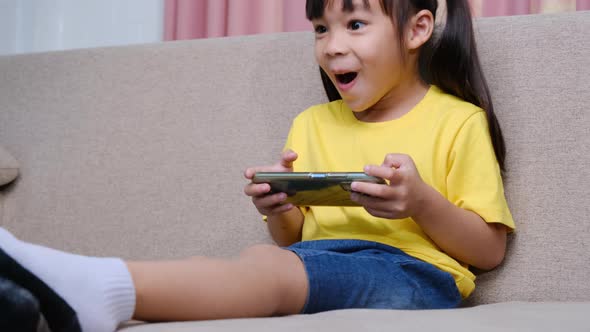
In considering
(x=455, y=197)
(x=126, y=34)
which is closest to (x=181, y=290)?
(x=455, y=197)

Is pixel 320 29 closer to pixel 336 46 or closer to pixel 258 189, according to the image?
pixel 336 46

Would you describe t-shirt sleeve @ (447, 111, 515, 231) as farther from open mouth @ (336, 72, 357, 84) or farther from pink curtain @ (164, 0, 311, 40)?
pink curtain @ (164, 0, 311, 40)

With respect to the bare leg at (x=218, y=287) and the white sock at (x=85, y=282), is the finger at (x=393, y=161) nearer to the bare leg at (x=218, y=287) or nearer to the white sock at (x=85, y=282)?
the bare leg at (x=218, y=287)

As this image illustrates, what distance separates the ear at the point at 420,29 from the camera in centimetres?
135

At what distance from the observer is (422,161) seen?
4.10ft

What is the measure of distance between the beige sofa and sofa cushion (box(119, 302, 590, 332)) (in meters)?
0.12

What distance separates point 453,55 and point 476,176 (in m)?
0.28

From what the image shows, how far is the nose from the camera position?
4.19ft

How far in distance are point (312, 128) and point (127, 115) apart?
0.49 metres

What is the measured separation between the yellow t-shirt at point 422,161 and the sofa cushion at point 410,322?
0.24 metres

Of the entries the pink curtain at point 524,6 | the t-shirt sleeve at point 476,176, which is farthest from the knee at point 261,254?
the pink curtain at point 524,6

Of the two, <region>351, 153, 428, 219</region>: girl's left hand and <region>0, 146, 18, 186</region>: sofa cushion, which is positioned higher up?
<region>351, 153, 428, 219</region>: girl's left hand

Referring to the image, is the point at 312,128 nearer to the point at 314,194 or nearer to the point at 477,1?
the point at 314,194

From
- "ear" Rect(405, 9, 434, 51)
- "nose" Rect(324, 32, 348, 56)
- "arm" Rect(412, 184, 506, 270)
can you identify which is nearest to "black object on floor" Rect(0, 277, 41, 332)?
"arm" Rect(412, 184, 506, 270)
